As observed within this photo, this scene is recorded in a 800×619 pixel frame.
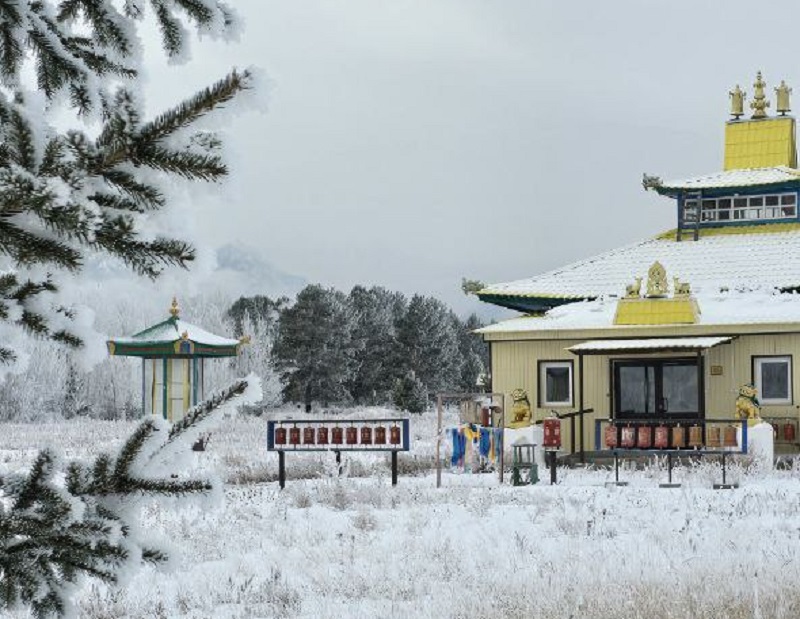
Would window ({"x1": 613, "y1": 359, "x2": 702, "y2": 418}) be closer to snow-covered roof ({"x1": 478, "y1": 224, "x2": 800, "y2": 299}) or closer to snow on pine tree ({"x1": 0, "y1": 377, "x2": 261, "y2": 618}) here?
snow-covered roof ({"x1": 478, "y1": 224, "x2": 800, "y2": 299})

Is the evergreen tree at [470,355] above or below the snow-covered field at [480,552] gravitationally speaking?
above

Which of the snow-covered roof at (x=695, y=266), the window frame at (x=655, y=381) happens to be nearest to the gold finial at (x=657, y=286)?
the window frame at (x=655, y=381)

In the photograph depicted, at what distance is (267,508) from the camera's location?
15961 mm

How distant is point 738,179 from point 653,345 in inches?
336

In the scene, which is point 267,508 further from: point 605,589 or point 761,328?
point 761,328

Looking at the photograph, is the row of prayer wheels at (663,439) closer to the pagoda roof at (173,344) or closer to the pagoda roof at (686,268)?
the pagoda roof at (686,268)

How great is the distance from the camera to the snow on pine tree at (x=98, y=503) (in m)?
3.10

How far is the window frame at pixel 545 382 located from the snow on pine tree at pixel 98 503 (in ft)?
77.9

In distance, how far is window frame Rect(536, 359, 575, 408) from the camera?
26.6 metres

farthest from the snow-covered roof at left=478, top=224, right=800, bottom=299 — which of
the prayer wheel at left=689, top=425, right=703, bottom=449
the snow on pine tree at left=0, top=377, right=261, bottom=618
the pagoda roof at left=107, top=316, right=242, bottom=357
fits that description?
the snow on pine tree at left=0, top=377, right=261, bottom=618

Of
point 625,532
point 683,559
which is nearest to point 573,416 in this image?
point 625,532

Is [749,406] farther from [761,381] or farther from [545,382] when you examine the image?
[545,382]

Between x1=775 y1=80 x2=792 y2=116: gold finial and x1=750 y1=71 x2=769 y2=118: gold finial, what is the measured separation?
15.5 inches

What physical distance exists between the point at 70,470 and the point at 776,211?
97.2ft
